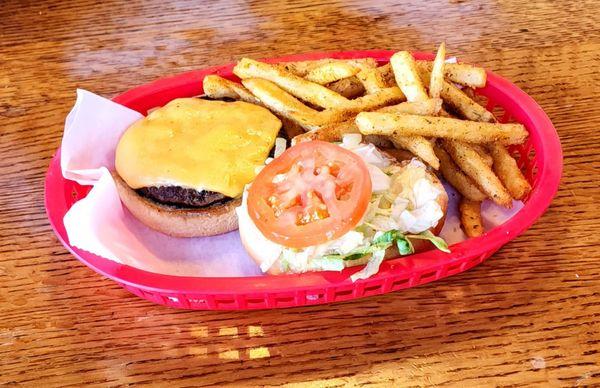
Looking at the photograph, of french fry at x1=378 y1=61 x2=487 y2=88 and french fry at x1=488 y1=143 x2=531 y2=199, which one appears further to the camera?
french fry at x1=378 y1=61 x2=487 y2=88

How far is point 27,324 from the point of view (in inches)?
67.9

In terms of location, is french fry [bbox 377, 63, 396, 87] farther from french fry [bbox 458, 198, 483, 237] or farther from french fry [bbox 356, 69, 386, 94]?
french fry [bbox 458, 198, 483, 237]

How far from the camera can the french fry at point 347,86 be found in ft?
6.72

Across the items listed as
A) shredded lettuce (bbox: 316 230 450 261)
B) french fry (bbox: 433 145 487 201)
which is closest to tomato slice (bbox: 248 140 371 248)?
shredded lettuce (bbox: 316 230 450 261)

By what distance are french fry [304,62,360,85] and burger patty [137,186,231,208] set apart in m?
0.54

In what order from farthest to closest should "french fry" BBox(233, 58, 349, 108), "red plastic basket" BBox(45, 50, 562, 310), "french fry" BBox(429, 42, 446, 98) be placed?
"french fry" BBox(233, 58, 349, 108) → "french fry" BBox(429, 42, 446, 98) → "red plastic basket" BBox(45, 50, 562, 310)

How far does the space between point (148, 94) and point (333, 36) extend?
40.5 inches

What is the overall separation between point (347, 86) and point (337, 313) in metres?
0.81

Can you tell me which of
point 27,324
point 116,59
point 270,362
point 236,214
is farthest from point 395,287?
point 116,59

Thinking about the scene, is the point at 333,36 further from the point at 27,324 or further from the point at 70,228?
the point at 27,324

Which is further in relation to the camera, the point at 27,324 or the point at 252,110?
the point at 252,110

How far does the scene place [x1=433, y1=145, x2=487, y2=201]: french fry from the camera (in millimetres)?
1873

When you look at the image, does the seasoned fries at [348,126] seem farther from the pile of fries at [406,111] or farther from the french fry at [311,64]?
the french fry at [311,64]

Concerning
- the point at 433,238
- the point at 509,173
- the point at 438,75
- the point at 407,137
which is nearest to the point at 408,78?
the point at 438,75
